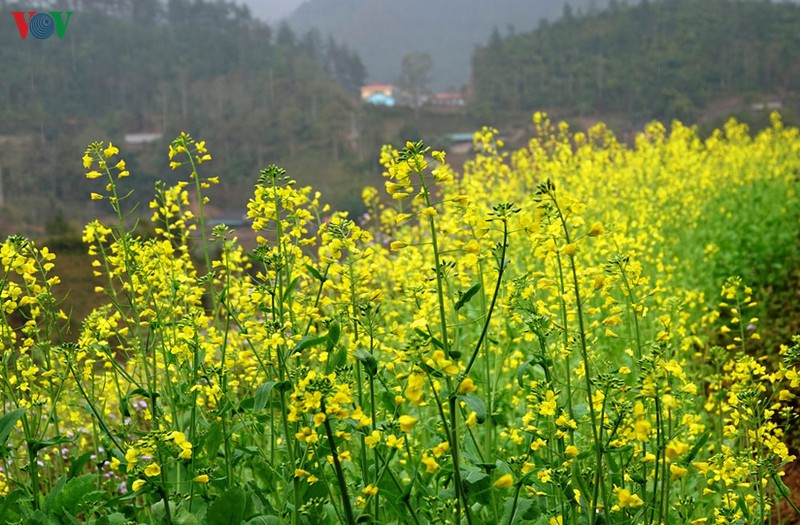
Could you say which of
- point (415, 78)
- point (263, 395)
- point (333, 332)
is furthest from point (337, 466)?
point (415, 78)

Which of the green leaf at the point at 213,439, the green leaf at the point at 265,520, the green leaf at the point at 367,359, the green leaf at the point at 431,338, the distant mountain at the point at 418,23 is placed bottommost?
the green leaf at the point at 265,520

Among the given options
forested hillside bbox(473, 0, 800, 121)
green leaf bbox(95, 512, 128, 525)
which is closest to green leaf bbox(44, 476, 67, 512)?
green leaf bbox(95, 512, 128, 525)

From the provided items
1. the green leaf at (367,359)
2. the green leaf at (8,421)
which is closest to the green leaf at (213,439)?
the green leaf at (8,421)

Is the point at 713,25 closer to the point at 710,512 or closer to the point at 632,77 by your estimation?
the point at 632,77

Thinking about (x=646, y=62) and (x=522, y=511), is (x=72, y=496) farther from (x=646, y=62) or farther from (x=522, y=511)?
(x=646, y=62)

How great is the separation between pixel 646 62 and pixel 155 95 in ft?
85.3

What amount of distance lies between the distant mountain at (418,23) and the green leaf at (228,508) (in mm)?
67051

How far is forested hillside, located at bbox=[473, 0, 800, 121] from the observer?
125ft

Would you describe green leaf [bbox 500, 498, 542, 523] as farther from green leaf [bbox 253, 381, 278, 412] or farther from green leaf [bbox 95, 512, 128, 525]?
green leaf [bbox 95, 512, 128, 525]

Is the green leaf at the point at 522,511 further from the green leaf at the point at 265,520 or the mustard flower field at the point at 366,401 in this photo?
the green leaf at the point at 265,520

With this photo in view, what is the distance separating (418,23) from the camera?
8794cm

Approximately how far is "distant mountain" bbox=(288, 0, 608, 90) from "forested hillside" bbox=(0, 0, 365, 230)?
32748 millimetres

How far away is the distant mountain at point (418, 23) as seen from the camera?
74.6 m

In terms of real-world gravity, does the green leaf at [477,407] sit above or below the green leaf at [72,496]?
above
